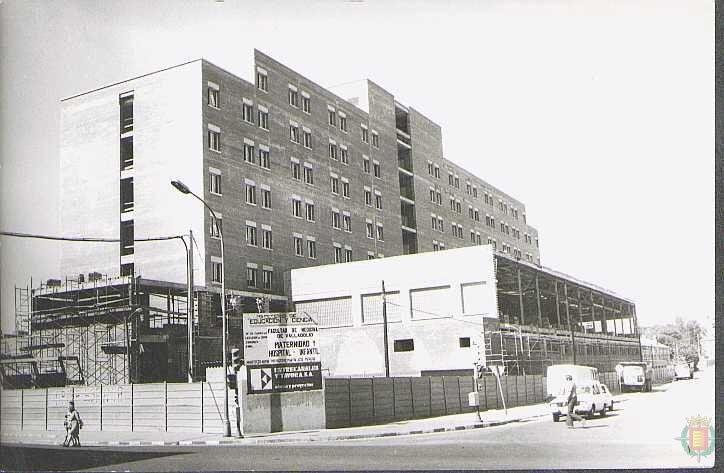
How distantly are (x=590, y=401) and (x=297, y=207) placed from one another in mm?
30014

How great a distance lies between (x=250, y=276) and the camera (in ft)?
153

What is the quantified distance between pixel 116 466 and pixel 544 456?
1033 cm

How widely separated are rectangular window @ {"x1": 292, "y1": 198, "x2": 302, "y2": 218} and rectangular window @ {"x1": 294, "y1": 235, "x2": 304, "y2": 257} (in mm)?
1459

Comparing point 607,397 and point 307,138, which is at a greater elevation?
point 307,138

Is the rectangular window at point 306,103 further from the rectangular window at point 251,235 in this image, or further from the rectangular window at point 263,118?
Result: the rectangular window at point 251,235

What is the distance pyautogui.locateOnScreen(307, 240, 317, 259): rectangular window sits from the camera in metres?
51.9

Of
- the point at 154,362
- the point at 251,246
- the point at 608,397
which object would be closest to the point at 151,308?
the point at 154,362

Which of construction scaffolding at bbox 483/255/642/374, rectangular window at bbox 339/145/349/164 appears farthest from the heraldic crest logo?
rectangular window at bbox 339/145/349/164

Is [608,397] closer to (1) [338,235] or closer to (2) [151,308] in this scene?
(2) [151,308]

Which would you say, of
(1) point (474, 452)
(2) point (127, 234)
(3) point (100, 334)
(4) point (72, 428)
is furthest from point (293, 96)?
(1) point (474, 452)

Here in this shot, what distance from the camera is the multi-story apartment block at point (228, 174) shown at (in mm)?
43688

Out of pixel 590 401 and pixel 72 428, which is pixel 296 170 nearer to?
pixel 72 428

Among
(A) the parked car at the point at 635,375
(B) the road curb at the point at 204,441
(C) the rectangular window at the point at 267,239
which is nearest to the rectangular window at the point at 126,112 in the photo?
(C) the rectangular window at the point at 267,239

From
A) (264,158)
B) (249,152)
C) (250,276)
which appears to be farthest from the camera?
(264,158)
